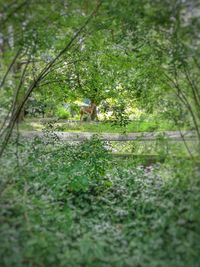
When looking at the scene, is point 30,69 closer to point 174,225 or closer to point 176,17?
point 176,17

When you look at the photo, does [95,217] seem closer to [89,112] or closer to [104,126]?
[104,126]

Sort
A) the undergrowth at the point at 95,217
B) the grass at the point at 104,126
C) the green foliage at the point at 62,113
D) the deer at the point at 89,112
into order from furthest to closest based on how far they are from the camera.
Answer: the deer at the point at 89,112
the green foliage at the point at 62,113
the grass at the point at 104,126
the undergrowth at the point at 95,217

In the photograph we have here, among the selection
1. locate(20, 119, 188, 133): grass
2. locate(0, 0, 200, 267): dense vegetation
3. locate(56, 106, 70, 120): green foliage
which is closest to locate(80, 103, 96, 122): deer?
locate(20, 119, 188, 133): grass

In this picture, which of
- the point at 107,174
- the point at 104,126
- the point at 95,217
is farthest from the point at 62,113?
the point at 95,217

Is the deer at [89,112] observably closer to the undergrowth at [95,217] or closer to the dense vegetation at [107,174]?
the dense vegetation at [107,174]

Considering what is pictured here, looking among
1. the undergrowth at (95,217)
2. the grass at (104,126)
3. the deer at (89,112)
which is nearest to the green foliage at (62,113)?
the grass at (104,126)

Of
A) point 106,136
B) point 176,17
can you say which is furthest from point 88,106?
point 176,17

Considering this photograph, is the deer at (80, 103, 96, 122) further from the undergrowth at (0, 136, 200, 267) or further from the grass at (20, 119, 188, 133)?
the undergrowth at (0, 136, 200, 267)

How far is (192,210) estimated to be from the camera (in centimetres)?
276

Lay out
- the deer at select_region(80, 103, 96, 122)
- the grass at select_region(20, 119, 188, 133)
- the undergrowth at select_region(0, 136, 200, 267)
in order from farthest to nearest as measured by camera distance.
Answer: the deer at select_region(80, 103, 96, 122), the grass at select_region(20, 119, 188, 133), the undergrowth at select_region(0, 136, 200, 267)

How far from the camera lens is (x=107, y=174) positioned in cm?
477

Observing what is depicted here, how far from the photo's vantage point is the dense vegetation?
8.33ft

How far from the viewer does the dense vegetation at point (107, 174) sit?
2.54m

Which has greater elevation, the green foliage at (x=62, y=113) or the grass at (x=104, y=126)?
the green foliage at (x=62, y=113)
